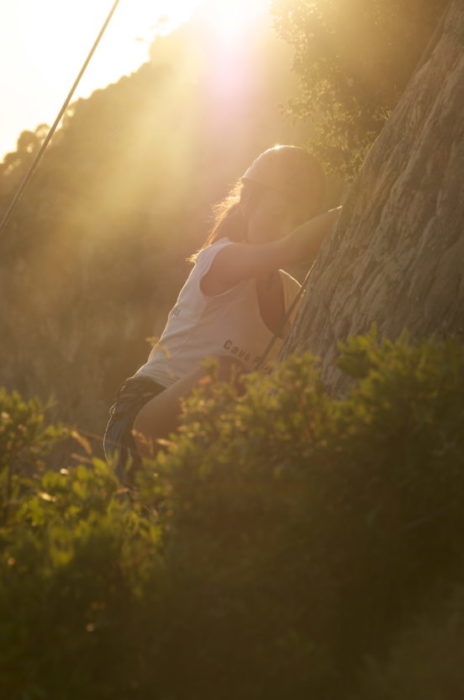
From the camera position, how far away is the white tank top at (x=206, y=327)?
820cm

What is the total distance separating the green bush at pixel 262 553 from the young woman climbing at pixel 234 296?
2.67 meters

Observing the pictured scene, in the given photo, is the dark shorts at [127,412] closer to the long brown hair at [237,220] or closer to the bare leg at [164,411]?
the bare leg at [164,411]

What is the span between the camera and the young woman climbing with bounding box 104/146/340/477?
8.01 metres

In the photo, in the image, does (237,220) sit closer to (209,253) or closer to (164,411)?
(209,253)

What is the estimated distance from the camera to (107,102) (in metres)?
58.8

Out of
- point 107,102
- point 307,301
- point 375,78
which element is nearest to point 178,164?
point 107,102

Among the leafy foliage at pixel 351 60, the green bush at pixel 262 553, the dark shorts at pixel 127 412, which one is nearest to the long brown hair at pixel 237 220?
the dark shorts at pixel 127 412

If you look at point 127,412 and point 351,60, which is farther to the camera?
point 351,60

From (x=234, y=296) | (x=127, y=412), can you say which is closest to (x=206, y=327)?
(x=234, y=296)

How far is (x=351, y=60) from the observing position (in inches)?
655

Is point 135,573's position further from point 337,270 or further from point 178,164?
point 178,164

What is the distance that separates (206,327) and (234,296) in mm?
326

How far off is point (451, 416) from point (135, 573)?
157 cm

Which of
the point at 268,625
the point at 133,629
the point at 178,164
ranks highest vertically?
the point at 133,629
